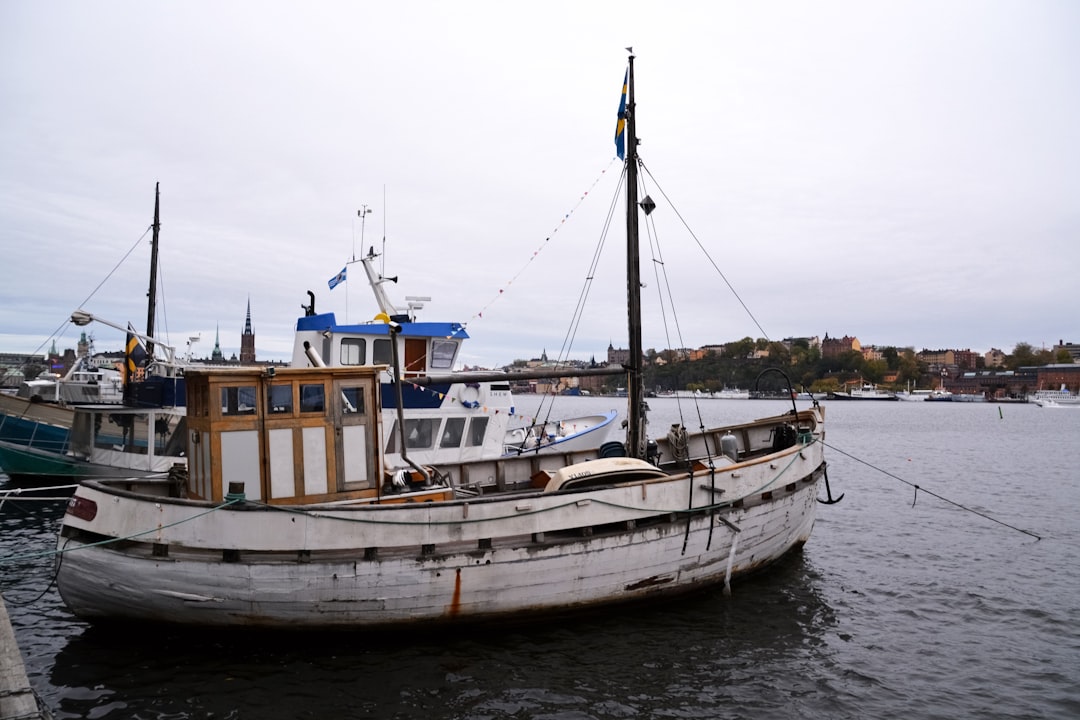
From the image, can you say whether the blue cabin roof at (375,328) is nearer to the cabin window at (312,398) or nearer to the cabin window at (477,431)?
the cabin window at (477,431)

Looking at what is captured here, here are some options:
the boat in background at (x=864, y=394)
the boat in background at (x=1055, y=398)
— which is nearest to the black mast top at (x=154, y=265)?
the boat in background at (x=1055, y=398)

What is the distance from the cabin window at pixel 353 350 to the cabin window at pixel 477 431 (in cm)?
347

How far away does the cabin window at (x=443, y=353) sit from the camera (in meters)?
17.9

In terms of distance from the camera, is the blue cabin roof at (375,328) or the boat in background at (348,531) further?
the blue cabin roof at (375,328)

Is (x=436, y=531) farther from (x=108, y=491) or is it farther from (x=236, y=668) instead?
(x=108, y=491)

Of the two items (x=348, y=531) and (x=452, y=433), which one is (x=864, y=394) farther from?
(x=348, y=531)

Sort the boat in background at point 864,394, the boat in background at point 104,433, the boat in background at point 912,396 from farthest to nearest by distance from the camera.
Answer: the boat in background at point 864,394 < the boat in background at point 912,396 < the boat in background at point 104,433

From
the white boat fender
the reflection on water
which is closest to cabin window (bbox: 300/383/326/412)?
the reflection on water

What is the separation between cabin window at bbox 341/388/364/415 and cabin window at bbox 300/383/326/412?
29cm

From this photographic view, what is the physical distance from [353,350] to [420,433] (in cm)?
282

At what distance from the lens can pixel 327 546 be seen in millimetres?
8953

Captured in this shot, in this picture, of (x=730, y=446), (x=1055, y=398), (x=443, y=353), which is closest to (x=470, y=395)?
(x=443, y=353)

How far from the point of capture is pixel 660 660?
9477 mm

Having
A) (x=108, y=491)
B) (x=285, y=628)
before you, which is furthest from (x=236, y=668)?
(x=108, y=491)
